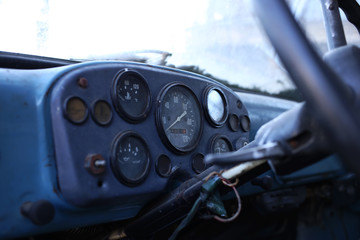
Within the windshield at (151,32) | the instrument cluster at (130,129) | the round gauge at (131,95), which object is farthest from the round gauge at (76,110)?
the windshield at (151,32)

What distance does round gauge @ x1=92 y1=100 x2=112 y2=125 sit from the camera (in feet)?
4.08

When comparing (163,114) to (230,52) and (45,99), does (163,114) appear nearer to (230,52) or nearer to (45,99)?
(45,99)

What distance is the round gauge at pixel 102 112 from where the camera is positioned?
1243 mm

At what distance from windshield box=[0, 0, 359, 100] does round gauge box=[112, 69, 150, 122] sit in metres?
0.33

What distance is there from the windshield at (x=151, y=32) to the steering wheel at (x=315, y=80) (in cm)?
64

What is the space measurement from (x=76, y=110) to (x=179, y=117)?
0.52m

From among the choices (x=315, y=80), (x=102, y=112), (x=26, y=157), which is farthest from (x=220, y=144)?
(x=315, y=80)

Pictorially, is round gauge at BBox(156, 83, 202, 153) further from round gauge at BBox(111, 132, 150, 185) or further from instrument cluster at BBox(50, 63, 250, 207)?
round gauge at BBox(111, 132, 150, 185)

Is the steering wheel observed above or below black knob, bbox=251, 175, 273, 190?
above

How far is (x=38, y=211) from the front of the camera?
104 cm

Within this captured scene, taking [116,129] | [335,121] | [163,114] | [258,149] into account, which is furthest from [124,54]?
[335,121]

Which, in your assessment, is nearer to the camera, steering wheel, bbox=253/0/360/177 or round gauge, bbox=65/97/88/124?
steering wheel, bbox=253/0/360/177

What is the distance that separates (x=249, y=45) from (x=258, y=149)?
1.46 metres

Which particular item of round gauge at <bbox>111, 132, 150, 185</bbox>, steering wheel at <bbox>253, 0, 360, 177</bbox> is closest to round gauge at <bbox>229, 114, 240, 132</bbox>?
round gauge at <bbox>111, 132, 150, 185</bbox>
